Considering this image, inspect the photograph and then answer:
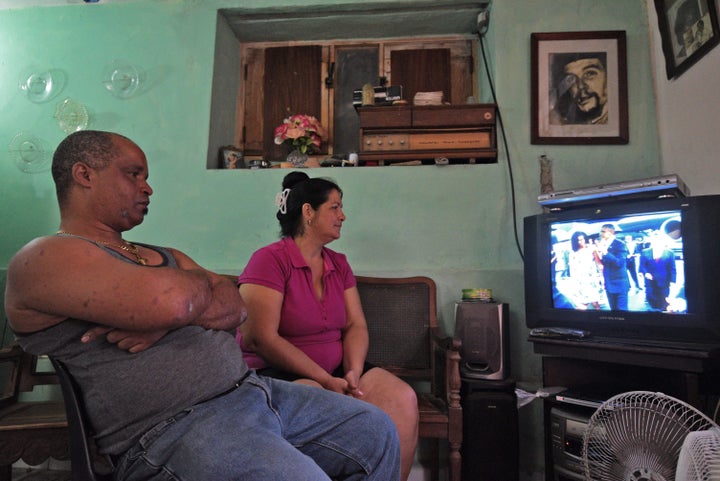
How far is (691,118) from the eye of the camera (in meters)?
2.10

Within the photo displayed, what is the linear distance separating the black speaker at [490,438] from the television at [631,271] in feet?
1.35

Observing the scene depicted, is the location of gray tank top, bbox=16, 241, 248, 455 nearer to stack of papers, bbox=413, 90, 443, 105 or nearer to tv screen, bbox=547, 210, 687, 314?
tv screen, bbox=547, 210, 687, 314

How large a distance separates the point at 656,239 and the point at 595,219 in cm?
24

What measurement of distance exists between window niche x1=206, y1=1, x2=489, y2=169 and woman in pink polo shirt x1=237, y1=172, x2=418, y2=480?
1150mm

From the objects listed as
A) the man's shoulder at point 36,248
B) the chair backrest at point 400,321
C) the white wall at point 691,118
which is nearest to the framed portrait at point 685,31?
the white wall at point 691,118

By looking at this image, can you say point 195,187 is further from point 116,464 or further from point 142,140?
point 116,464

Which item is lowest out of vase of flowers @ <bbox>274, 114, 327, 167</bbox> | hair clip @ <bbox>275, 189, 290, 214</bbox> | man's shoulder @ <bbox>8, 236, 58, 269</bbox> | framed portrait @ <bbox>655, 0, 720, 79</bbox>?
man's shoulder @ <bbox>8, 236, 58, 269</bbox>

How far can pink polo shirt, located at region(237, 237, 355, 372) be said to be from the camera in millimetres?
1620

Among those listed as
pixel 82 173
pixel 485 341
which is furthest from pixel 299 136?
pixel 82 173

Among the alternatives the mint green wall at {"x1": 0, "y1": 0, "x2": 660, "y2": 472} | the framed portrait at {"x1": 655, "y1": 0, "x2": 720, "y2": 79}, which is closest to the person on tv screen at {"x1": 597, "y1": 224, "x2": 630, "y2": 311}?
the mint green wall at {"x1": 0, "y1": 0, "x2": 660, "y2": 472}

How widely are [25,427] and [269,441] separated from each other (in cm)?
136

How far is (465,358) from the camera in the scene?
206cm

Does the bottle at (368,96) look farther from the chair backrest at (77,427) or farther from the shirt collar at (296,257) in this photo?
the chair backrest at (77,427)

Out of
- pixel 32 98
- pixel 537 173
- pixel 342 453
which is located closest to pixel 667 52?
pixel 537 173
